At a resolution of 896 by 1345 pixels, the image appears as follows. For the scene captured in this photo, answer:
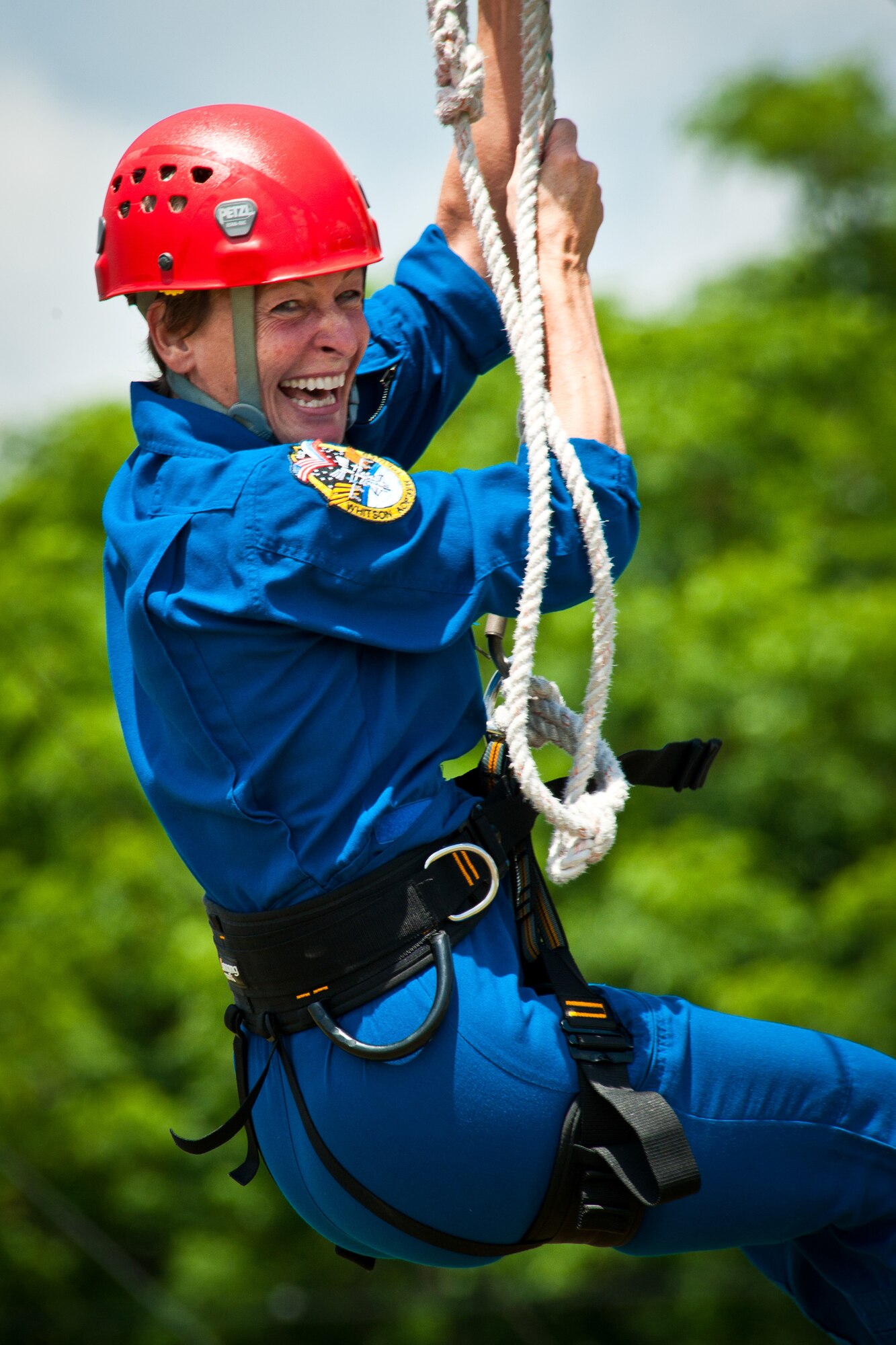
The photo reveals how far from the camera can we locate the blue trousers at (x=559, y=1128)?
6.02 ft

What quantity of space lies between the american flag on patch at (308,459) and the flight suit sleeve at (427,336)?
1.47 feet

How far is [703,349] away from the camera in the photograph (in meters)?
9.61

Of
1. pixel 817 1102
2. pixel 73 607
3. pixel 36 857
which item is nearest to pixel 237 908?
pixel 817 1102

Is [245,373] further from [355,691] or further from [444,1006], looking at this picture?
[444,1006]

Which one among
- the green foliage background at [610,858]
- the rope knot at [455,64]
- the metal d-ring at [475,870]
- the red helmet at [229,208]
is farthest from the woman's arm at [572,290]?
the green foliage background at [610,858]

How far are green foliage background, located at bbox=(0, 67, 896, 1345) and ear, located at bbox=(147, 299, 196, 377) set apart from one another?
18.2ft

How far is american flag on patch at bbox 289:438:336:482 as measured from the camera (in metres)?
1.79

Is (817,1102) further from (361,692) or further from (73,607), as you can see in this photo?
(73,607)

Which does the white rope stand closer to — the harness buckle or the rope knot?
the rope knot

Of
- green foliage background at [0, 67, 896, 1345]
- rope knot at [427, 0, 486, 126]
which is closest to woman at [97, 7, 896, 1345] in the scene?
rope knot at [427, 0, 486, 126]

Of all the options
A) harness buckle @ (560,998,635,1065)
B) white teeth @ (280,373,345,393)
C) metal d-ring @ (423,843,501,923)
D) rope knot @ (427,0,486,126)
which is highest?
rope knot @ (427,0,486,126)

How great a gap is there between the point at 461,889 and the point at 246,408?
70 centimetres

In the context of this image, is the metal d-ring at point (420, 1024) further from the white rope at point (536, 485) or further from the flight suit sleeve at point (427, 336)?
the flight suit sleeve at point (427, 336)

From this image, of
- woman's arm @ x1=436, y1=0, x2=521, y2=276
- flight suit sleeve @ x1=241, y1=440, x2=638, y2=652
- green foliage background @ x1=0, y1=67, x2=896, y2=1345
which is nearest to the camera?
flight suit sleeve @ x1=241, y1=440, x2=638, y2=652
